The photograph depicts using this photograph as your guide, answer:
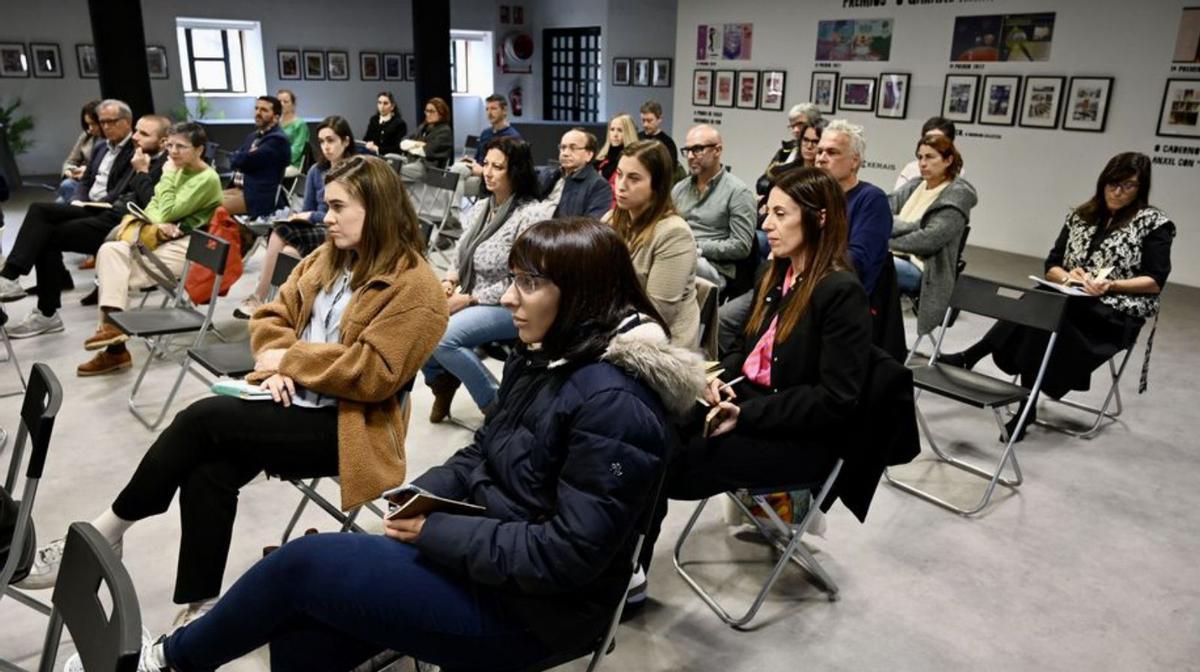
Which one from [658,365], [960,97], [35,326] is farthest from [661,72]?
[658,365]

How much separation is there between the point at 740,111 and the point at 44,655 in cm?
1046

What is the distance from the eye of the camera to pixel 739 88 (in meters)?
11.0

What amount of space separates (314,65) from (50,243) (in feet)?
35.6

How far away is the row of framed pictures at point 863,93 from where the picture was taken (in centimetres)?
919

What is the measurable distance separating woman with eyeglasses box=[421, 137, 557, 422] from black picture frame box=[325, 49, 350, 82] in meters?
12.6

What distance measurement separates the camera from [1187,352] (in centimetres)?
561

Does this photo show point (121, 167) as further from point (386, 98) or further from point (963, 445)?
point (963, 445)

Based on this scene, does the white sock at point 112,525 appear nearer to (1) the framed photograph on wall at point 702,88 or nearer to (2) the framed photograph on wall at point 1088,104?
(2) the framed photograph on wall at point 1088,104

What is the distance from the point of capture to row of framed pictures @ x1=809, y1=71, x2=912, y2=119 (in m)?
9.19

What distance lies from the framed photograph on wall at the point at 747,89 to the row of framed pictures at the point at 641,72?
12.5ft

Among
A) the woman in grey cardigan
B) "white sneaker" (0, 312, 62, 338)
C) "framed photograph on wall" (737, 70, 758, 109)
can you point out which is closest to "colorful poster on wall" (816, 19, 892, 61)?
"framed photograph on wall" (737, 70, 758, 109)

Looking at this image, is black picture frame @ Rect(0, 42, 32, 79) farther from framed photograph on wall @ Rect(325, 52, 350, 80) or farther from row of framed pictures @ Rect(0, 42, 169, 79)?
framed photograph on wall @ Rect(325, 52, 350, 80)

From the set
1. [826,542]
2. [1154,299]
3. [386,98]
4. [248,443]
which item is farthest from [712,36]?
[248,443]

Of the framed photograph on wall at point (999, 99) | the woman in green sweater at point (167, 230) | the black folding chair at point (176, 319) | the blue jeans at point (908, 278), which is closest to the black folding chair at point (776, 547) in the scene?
the blue jeans at point (908, 278)
